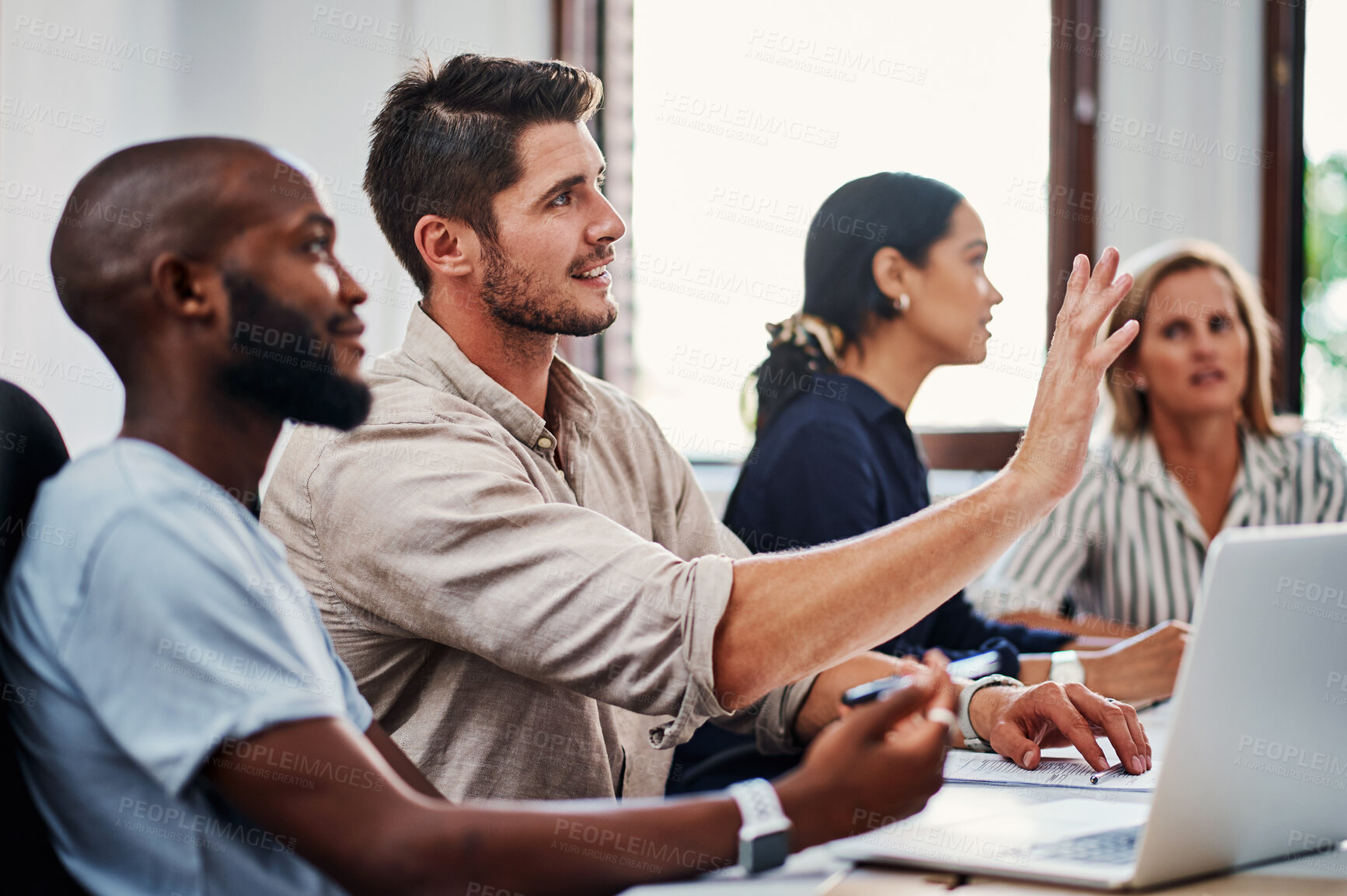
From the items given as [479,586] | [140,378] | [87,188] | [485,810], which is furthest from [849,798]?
[87,188]

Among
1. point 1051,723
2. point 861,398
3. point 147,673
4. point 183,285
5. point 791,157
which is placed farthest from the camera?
point 791,157

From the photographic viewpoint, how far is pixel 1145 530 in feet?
7.25

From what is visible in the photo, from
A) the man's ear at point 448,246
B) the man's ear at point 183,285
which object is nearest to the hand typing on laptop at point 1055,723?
the man's ear at point 448,246

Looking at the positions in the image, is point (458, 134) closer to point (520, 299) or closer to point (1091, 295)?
point (520, 299)

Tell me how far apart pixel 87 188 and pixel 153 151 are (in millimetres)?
50

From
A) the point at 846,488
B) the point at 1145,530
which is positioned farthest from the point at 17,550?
the point at 1145,530

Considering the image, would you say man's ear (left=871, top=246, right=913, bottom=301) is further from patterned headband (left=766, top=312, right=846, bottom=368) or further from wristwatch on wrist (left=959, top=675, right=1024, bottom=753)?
wristwatch on wrist (left=959, top=675, right=1024, bottom=753)

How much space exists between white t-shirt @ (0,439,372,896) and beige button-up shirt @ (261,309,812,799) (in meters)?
0.26

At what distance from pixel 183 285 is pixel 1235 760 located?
2.60 feet

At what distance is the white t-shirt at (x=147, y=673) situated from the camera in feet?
2.10

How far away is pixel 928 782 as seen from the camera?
0.75 meters

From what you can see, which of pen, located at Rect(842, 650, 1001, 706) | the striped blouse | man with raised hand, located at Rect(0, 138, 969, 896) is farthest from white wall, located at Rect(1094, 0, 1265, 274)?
man with raised hand, located at Rect(0, 138, 969, 896)

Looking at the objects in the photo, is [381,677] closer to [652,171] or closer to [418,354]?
[418,354]

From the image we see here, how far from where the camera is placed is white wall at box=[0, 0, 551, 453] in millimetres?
2479
